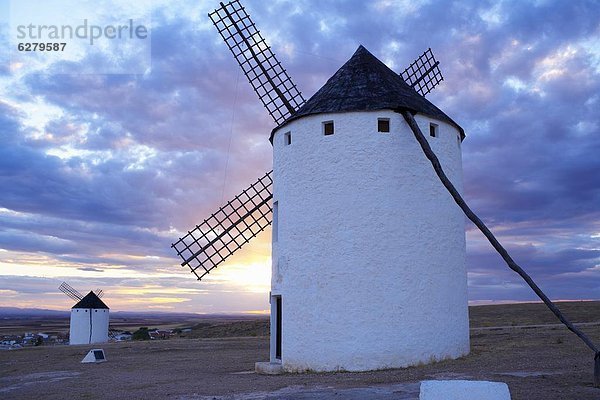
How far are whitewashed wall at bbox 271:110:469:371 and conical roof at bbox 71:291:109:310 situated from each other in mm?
29846

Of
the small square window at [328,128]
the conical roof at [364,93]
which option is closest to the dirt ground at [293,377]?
the small square window at [328,128]

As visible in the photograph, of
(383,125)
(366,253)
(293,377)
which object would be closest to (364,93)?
(383,125)

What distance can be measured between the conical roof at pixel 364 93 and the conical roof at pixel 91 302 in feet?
95.5

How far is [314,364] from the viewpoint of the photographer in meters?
14.4

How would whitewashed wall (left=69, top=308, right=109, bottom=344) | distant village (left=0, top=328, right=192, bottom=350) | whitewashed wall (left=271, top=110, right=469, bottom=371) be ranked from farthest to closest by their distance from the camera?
distant village (left=0, top=328, right=192, bottom=350) < whitewashed wall (left=69, top=308, right=109, bottom=344) < whitewashed wall (left=271, top=110, right=469, bottom=371)

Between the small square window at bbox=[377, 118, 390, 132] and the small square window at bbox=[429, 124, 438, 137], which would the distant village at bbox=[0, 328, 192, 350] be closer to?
the small square window at bbox=[377, 118, 390, 132]

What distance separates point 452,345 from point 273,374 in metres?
4.95

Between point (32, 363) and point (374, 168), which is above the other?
point (374, 168)

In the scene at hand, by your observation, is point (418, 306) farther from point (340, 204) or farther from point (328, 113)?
point (328, 113)

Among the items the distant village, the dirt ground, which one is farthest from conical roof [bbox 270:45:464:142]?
the distant village

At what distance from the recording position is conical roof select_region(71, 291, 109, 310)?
40969mm

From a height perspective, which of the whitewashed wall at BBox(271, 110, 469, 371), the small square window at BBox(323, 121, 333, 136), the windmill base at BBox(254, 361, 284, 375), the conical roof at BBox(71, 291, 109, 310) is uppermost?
the small square window at BBox(323, 121, 333, 136)

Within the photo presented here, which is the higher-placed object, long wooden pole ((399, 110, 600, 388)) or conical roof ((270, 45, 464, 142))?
conical roof ((270, 45, 464, 142))

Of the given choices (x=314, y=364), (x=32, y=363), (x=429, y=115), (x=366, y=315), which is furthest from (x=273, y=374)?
(x=32, y=363)
